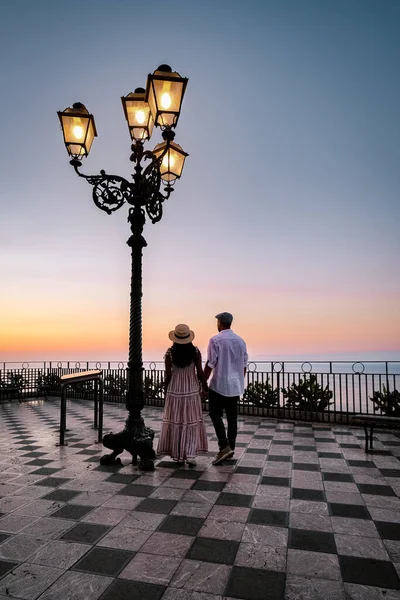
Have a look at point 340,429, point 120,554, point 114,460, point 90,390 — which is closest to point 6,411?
point 90,390

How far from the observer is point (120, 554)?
2.68 metres

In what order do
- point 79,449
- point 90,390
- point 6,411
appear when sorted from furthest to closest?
point 90,390
point 6,411
point 79,449

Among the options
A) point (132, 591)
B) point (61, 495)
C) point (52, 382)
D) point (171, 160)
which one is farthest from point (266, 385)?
point (52, 382)

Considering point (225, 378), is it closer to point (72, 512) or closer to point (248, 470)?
point (248, 470)

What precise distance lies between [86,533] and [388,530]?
2414 mm

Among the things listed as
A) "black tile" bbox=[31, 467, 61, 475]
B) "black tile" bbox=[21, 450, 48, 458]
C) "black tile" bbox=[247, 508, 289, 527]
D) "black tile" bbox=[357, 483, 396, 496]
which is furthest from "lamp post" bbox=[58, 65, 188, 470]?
"black tile" bbox=[357, 483, 396, 496]

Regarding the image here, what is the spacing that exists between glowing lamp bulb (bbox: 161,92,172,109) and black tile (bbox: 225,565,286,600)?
4675mm

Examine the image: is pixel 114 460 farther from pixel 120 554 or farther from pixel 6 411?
pixel 6 411

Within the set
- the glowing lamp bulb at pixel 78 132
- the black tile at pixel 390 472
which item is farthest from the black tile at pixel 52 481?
the glowing lamp bulb at pixel 78 132

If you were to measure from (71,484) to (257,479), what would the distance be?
2.09 meters

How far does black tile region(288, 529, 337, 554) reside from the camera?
2.78m

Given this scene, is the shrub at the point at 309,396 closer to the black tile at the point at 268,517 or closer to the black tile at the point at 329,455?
the black tile at the point at 329,455

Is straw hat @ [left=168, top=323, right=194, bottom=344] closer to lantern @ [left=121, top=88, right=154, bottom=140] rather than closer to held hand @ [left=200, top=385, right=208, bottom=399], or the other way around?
held hand @ [left=200, top=385, right=208, bottom=399]

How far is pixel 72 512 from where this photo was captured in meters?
3.47
